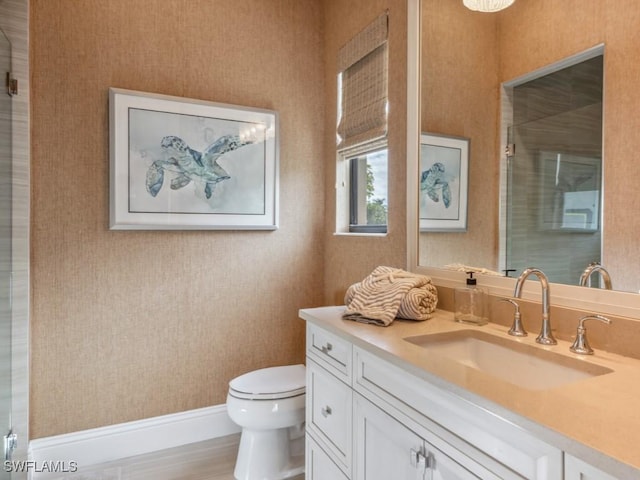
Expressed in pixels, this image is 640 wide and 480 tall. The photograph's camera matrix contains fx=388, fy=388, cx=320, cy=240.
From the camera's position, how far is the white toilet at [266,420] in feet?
5.80

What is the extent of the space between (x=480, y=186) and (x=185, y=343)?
171cm

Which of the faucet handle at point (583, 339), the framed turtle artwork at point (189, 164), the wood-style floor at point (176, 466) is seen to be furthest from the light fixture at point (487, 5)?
the wood-style floor at point (176, 466)

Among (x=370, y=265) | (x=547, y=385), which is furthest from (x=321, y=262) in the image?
(x=547, y=385)

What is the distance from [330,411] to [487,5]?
1.59 meters

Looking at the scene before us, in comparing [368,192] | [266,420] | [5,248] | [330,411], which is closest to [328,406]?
[330,411]

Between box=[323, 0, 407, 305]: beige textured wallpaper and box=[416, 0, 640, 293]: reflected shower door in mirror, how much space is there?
0.12 m

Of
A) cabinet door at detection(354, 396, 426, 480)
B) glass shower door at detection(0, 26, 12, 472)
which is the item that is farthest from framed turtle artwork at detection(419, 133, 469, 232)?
glass shower door at detection(0, 26, 12, 472)

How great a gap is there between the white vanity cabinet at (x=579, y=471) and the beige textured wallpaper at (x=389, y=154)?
47.0 inches

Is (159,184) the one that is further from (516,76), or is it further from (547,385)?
(547,385)

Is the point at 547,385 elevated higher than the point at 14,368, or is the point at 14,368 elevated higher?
the point at 547,385

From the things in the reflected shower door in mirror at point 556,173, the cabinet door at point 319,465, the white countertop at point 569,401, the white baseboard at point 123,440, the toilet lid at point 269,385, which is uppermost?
the reflected shower door in mirror at point 556,173

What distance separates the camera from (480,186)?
1.46 meters

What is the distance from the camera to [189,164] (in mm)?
2133

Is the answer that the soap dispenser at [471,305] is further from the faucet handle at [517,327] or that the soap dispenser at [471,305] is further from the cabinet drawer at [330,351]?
the cabinet drawer at [330,351]
